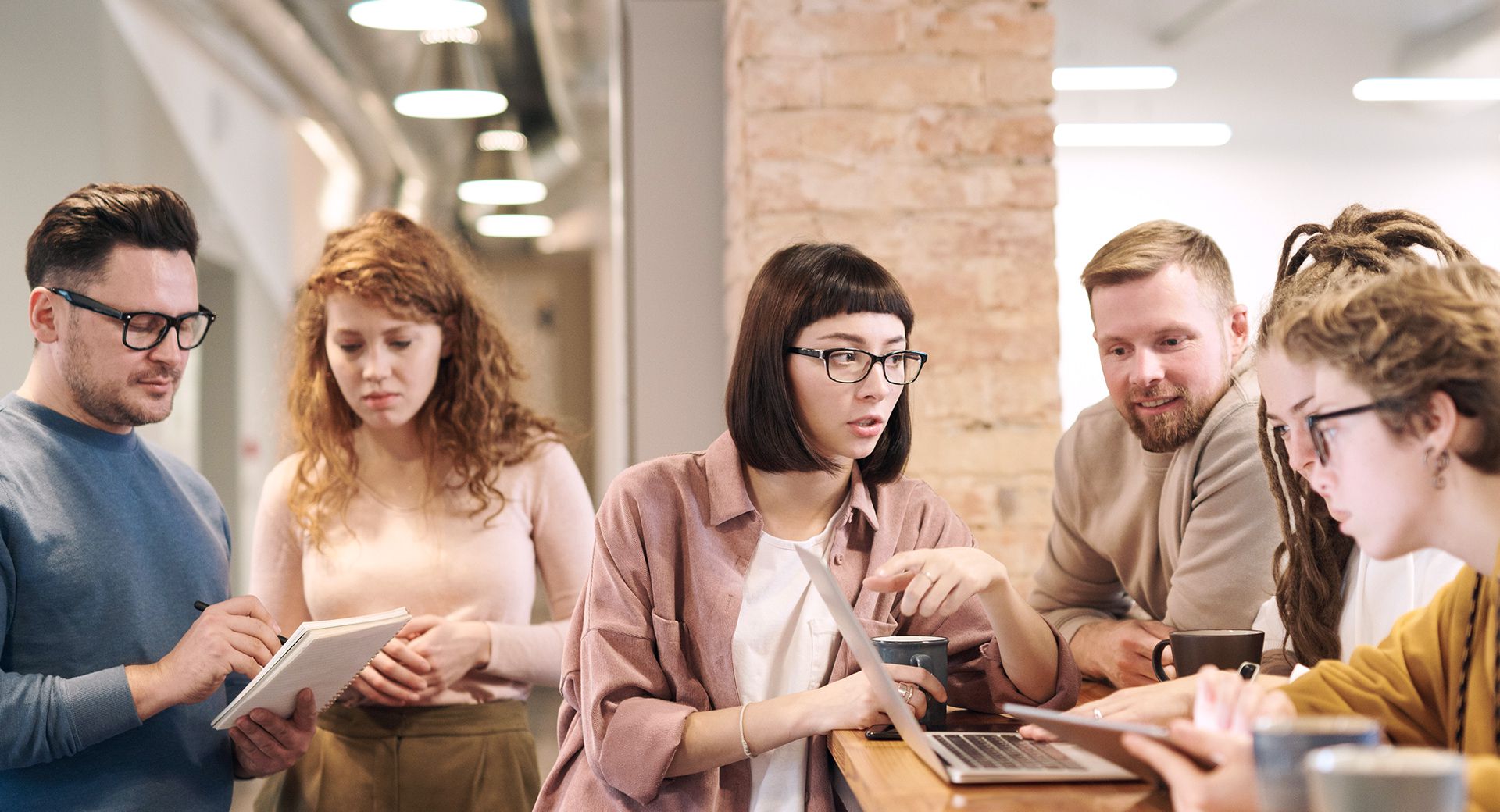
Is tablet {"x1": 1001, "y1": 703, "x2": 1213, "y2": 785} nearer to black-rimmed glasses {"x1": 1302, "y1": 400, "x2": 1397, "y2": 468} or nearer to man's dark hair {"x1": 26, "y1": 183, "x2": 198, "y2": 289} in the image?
black-rimmed glasses {"x1": 1302, "y1": 400, "x2": 1397, "y2": 468}

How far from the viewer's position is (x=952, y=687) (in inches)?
72.3

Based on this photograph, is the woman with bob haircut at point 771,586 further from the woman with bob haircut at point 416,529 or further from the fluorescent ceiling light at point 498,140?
the fluorescent ceiling light at point 498,140

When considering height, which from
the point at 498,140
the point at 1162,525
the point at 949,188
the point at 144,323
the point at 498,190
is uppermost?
the point at 498,140

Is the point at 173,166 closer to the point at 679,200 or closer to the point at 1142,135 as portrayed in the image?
the point at 679,200

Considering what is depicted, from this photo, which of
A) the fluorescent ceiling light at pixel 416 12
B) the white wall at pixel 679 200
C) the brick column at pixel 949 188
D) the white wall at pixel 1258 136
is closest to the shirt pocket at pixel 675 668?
the brick column at pixel 949 188

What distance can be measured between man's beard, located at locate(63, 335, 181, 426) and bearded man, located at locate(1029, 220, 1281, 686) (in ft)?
5.15

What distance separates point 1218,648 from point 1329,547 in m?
0.28

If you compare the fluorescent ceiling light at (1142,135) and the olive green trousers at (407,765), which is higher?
the fluorescent ceiling light at (1142,135)

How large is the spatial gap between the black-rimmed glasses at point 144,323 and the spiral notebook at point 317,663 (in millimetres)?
514

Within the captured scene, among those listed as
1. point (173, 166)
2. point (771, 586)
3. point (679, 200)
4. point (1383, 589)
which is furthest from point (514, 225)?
point (1383, 589)

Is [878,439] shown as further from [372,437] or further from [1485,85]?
[1485,85]

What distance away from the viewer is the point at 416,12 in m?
3.43

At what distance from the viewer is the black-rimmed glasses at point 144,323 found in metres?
1.89

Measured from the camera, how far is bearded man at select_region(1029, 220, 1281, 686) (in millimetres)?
1999
